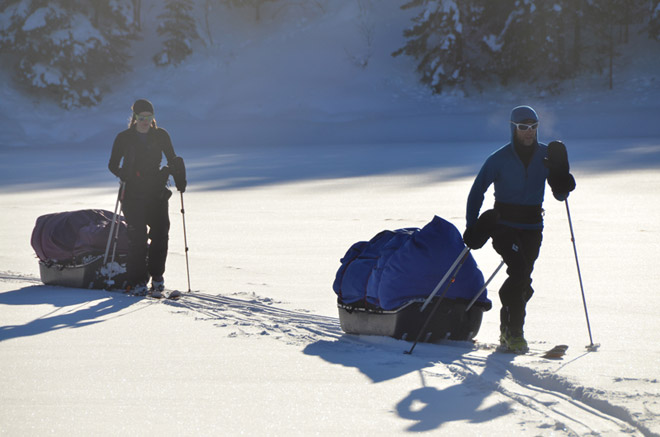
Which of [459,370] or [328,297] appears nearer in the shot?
[459,370]

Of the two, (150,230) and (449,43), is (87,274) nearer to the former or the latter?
(150,230)

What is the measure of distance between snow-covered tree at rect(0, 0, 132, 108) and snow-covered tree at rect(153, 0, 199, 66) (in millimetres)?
2244

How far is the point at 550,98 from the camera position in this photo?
1470 inches

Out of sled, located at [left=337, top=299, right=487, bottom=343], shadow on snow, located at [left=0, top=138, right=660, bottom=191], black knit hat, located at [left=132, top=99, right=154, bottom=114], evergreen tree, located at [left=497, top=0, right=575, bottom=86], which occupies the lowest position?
sled, located at [left=337, top=299, right=487, bottom=343]

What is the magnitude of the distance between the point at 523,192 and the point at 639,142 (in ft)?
74.5

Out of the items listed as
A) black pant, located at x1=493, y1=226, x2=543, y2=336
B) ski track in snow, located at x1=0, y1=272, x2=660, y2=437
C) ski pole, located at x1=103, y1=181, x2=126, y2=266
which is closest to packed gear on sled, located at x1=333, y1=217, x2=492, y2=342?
ski track in snow, located at x1=0, y1=272, x2=660, y2=437

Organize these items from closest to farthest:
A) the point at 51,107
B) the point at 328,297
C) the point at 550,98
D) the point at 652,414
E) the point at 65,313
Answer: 1. the point at 652,414
2. the point at 65,313
3. the point at 328,297
4. the point at 550,98
5. the point at 51,107

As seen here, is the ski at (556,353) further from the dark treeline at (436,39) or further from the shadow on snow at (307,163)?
the dark treeline at (436,39)

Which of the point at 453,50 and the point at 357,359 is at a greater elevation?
the point at 453,50

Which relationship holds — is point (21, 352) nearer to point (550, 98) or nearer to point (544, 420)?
point (544, 420)

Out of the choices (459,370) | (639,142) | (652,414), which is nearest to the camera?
(652,414)

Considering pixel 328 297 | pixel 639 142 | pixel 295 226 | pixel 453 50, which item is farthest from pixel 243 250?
pixel 453 50

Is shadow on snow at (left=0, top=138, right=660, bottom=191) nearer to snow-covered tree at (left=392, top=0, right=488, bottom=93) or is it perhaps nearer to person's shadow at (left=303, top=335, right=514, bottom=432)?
snow-covered tree at (left=392, top=0, right=488, bottom=93)

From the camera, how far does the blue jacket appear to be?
5207 mm
